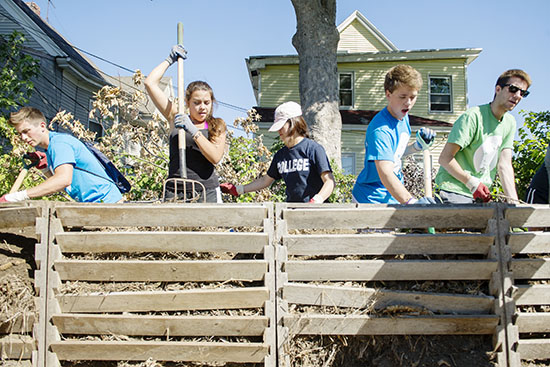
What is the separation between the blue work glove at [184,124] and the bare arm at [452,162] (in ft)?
6.36

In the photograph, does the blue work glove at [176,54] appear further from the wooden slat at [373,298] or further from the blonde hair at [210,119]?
the wooden slat at [373,298]

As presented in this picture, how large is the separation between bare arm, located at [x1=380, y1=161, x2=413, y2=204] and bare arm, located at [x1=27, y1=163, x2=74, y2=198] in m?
2.25

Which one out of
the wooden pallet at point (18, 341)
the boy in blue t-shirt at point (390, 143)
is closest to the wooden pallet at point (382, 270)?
the boy in blue t-shirt at point (390, 143)

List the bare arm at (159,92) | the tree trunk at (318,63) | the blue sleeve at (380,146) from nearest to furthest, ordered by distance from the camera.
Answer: the blue sleeve at (380,146)
the bare arm at (159,92)
the tree trunk at (318,63)

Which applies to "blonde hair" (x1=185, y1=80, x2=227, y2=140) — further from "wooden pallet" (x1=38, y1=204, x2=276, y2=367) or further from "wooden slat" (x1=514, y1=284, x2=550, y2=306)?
"wooden slat" (x1=514, y1=284, x2=550, y2=306)

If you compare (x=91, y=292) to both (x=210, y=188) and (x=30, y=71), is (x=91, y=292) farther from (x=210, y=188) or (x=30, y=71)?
(x=30, y=71)

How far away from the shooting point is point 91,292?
2.99 m

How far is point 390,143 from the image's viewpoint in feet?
11.3

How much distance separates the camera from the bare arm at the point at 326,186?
146 inches

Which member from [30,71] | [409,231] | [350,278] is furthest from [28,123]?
[30,71]

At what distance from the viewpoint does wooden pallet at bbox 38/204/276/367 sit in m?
2.88

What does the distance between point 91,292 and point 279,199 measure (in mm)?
3894

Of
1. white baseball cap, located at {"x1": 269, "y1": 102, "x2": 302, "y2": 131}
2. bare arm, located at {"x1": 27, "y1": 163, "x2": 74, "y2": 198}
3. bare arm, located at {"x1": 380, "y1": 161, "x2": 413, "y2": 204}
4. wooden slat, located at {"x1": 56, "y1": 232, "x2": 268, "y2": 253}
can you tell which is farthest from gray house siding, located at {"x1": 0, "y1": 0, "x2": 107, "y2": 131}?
bare arm, located at {"x1": 380, "y1": 161, "x2": 413, "y2": 204}

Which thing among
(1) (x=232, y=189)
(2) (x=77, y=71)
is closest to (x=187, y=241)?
(1) (x=232, y=189)
